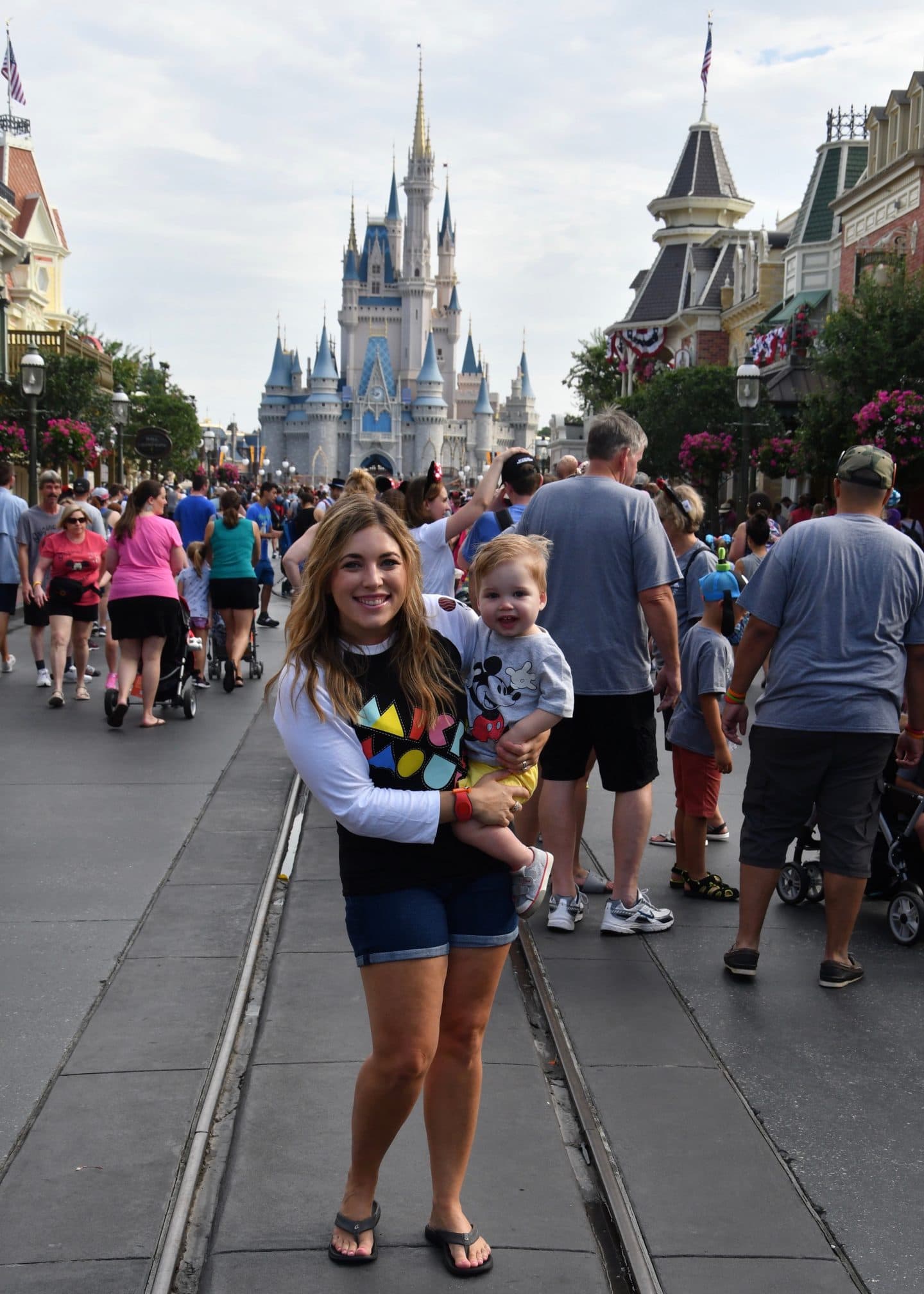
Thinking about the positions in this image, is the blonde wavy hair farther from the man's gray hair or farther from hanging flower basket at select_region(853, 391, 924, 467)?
hanging flower basket at select_region(853, 391, 924, 467)

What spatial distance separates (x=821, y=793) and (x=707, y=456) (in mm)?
31733

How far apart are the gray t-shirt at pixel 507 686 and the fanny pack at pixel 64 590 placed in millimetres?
8758

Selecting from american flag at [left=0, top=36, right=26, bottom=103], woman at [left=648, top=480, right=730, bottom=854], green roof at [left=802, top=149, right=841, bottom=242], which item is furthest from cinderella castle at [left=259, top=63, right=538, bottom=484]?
woman at [left=648, top=480, right=730, bottom=854]

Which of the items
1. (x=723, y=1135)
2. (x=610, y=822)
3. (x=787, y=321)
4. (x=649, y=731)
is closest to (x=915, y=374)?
(x=787, y=321)

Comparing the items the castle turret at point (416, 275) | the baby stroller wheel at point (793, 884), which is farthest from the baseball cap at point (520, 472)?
the castle turret at point (416, 275)

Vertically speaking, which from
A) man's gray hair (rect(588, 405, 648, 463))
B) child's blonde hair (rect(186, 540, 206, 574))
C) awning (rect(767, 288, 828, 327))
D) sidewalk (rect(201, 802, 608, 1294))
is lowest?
sidewalk (rect(201, 802, 608, 1294))

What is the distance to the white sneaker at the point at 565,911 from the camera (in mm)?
5512

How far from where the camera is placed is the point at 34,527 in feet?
40.1

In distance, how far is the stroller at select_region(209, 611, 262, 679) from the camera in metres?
12.6

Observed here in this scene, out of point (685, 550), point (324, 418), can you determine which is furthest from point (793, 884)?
point (324, 418)

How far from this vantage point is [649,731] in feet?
17.9

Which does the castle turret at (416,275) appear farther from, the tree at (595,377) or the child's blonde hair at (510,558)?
the child's blonde hair at (510,558)

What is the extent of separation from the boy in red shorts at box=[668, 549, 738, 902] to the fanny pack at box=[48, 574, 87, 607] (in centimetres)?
656

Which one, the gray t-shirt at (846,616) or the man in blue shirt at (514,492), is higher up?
the man in blue shirt at (514,492)
